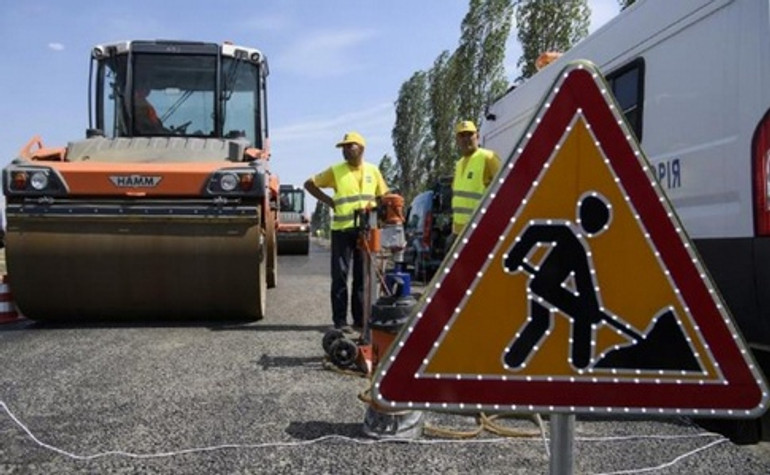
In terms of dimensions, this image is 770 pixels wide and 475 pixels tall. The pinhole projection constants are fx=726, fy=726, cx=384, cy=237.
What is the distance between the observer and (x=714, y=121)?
12.8ft

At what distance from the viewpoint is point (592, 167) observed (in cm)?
168

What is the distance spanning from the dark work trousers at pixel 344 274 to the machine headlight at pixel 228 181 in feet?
3.10

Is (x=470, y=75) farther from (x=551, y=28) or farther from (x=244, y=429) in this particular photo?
(x=244, y=429)

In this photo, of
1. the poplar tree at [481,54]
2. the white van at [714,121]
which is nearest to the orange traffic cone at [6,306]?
the white van at [714,121]

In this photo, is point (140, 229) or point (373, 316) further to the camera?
point (140, 229)

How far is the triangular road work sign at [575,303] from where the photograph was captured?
1.66 m

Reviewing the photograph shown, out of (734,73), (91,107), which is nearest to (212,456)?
(734,73)

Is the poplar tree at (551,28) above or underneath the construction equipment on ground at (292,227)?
above

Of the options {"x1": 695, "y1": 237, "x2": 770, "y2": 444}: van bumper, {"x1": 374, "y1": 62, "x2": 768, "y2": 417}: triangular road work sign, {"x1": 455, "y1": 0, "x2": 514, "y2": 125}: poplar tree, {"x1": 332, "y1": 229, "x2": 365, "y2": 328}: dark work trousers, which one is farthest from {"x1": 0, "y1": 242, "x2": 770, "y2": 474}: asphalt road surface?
{"x1": 455, "y1": 0, "x2": 514, "y2": 125}: poplar tree

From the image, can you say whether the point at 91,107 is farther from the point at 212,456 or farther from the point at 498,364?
the point at 498,364

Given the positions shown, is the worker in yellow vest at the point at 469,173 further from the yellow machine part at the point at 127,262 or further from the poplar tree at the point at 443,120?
the poplar tree at the point at 443,120

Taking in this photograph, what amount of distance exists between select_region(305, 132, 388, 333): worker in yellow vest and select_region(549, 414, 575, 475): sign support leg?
4.49 metres

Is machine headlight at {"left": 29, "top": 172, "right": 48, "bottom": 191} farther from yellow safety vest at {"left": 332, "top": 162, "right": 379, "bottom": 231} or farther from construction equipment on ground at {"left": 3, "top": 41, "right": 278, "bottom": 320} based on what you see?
yellow safety vest at {"left": 332, "top": 162, "right": 379, "bottom": 231}

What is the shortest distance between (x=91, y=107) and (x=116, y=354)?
3.54 meters
